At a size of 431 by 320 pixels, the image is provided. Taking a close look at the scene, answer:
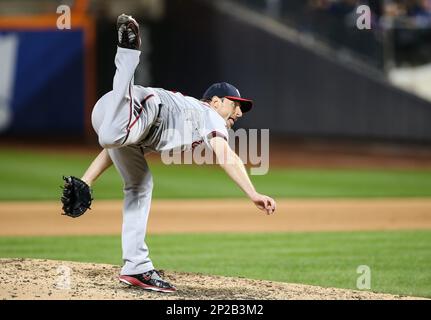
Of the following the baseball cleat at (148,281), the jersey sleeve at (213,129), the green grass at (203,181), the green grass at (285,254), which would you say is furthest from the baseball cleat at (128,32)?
the green grass at (203,181)

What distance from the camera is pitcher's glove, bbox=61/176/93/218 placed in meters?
5.19

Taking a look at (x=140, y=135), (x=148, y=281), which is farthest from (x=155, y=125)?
(x=148, y=281)

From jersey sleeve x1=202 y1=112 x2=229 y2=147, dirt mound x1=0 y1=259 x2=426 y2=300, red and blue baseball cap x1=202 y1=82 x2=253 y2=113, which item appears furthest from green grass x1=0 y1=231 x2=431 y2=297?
jersey sleeve x1=202 y1=112 x2=229 y2=147

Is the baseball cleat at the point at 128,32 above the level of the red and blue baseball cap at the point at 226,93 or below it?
above

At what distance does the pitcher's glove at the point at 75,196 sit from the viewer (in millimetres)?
5191

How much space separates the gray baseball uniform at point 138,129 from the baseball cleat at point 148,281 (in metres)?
0.04

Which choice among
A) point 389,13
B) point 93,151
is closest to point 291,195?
point 93,151

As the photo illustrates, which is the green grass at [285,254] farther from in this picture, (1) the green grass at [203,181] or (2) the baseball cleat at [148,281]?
(1) the green grass at [203,181]

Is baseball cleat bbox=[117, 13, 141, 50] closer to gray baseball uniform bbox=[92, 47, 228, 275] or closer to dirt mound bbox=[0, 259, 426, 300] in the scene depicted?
gray baseball uniform bbox=[92, 47, 228, 275]

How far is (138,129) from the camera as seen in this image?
5.07 m

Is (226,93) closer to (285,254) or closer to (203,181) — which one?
(285,254)

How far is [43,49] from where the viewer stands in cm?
→ 1872

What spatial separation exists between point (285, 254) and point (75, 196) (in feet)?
10.6
